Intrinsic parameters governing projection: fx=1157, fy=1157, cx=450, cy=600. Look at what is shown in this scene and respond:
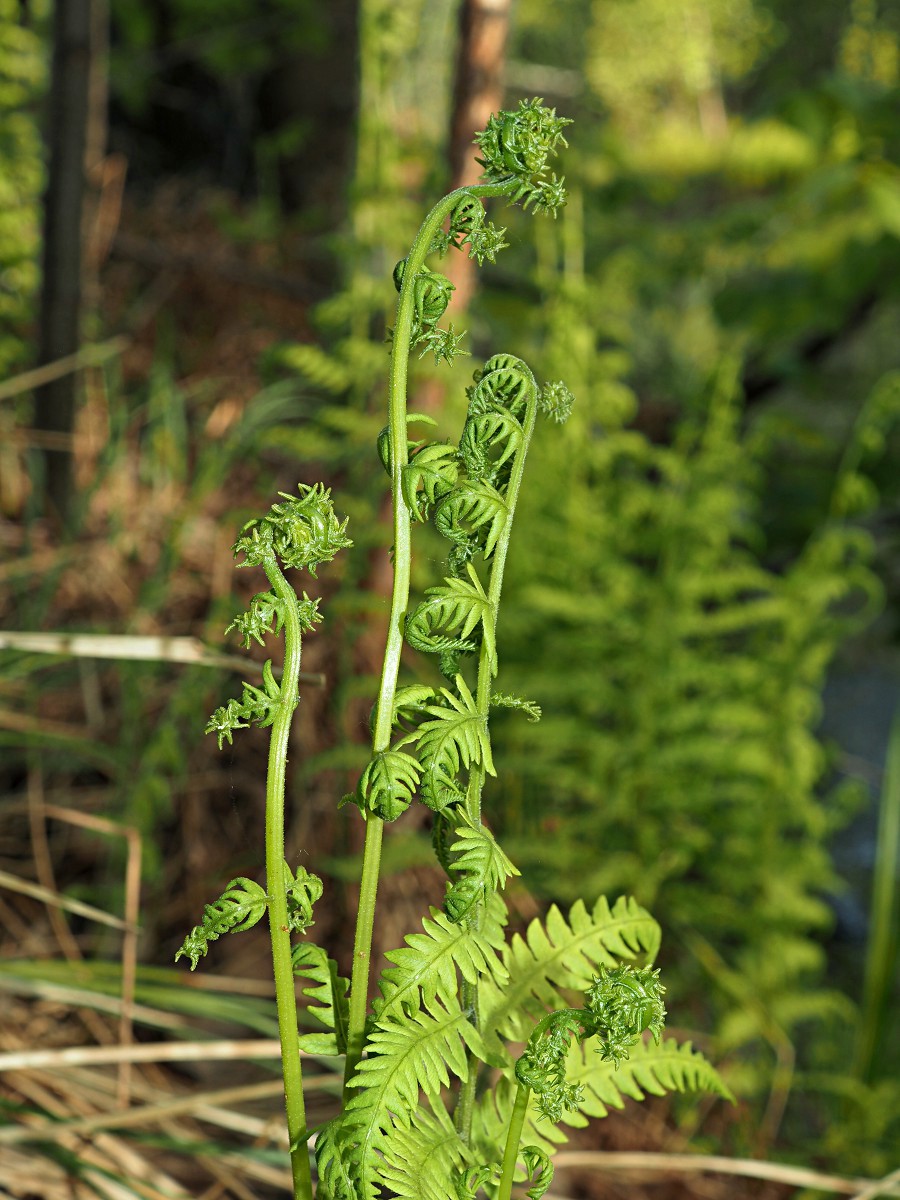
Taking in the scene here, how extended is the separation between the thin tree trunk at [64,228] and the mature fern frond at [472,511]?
2.04 m

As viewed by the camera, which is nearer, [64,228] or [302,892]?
[302,892]

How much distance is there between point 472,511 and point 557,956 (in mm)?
274

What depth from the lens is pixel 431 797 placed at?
1.85 feet

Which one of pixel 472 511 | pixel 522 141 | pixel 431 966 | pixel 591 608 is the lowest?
pixel 591 608

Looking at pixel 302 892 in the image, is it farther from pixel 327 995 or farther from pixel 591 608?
pixel 591 608

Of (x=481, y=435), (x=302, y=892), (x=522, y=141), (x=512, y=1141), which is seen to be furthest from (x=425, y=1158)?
(x=522, y=141)

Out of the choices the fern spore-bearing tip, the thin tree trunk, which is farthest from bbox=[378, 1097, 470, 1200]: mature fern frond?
the thin tree trunk

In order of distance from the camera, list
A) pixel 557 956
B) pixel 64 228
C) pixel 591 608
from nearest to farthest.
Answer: pixel 557 956 → pixel 591 608 → pixel 64 228

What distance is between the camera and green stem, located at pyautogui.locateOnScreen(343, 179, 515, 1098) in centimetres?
57

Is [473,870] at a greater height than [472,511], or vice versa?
[472,511]

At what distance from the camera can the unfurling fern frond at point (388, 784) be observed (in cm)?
55

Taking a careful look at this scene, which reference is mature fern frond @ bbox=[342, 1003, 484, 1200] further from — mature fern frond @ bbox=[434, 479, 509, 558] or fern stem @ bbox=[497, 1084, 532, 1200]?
mature fern frond @ bbox=[434, 479, 509, 558]

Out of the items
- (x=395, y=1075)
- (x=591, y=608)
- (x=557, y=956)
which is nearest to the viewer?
(x=395, y=1075)

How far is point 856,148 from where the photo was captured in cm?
266
